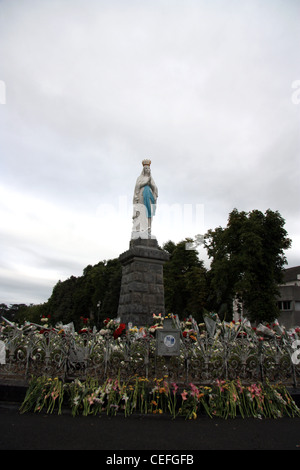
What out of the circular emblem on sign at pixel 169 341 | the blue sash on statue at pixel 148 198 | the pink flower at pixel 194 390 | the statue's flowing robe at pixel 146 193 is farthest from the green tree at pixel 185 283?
the pink flower at pixel 194 390

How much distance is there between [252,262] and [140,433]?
21012mm

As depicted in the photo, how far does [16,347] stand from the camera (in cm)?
557

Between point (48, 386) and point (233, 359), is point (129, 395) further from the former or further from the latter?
point (233, 359)

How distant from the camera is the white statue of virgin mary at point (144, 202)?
38.7 ft

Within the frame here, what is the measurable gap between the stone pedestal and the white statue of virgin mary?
0.67 metres

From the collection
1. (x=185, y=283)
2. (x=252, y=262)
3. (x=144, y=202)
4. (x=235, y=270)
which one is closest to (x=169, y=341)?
(x=144, y=202)

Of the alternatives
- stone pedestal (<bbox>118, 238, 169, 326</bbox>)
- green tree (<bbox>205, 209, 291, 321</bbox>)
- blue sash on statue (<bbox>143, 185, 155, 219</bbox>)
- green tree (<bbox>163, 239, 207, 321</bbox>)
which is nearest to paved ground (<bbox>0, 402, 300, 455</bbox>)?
stone pedestal (<bbox>118, 238, 169, 326</bbox>)

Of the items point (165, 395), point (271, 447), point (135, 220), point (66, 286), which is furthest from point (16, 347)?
point (66, 286)

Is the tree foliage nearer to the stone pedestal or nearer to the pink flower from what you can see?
the stone pedestal

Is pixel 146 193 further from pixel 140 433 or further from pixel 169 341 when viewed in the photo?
pixel 140 433

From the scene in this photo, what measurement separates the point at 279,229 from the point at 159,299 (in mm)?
18007

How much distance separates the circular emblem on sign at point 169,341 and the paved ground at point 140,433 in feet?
3.70

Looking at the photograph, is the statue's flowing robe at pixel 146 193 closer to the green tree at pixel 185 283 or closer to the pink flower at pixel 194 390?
the pink flower at pixel 194 390

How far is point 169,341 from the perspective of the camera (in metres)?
5.41
